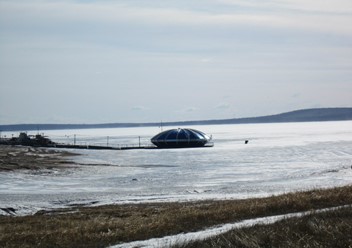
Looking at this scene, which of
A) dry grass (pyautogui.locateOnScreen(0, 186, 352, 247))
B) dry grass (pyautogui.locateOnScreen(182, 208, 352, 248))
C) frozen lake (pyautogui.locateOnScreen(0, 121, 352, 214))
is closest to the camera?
dry grass (pyautogui.locateOnScreen(182, 208, 352, 248))

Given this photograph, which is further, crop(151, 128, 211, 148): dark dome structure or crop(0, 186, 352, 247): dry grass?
crop(151, 128, 211, 148): dark dome structure

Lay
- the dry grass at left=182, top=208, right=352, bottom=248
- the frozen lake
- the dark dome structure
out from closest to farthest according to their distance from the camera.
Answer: the dry grass at left=182, top=208, right=352, bottom=248 < the frozen lake < the dark dome structure

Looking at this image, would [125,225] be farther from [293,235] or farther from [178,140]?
[178,140]

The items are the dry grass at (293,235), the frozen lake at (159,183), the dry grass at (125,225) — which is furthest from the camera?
the frozen lake at (159,183)

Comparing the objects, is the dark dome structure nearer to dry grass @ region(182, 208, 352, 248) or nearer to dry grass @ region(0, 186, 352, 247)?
dry grass @ region(0, 186, 352, 247)

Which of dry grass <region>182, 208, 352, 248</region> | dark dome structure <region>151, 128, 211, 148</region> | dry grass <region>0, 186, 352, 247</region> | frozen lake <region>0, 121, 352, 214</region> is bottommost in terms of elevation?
frozen lake <region>0, 121, 352, 214</region>

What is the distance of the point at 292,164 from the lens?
54656 millimetres

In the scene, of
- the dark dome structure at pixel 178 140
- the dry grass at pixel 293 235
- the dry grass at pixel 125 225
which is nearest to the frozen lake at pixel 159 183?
the dry grass at pixel 125 225

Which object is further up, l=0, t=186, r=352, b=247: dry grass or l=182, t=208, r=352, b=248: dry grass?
l=182, t=208, r=352, b=248: dry grass

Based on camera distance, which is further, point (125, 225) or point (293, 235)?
point (125, 225)

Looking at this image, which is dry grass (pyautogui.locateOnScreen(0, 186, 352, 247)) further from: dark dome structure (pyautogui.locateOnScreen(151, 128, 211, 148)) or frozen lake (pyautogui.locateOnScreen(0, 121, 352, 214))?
dark dome structure (pyautogui.locateOnScreen(151, 128, 211, 148))

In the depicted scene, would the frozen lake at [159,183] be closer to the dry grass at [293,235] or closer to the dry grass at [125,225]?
the dry grass at [125,225]

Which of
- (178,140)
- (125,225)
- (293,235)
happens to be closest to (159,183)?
(125,225)

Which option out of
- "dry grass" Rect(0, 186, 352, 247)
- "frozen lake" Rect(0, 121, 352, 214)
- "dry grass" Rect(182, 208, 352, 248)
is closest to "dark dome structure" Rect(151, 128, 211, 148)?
"frozen lake" Rect(0, 121, 352, 214)
